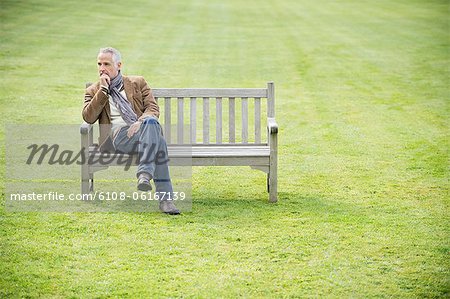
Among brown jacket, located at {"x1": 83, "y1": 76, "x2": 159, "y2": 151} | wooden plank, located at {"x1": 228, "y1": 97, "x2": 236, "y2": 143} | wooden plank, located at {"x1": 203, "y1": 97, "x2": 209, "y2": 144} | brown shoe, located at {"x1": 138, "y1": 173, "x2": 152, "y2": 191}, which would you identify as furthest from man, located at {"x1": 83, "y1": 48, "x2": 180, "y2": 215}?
wooden plank, located at {"x1": 228, "y1": 97, "x2": 236, "y2": 143}

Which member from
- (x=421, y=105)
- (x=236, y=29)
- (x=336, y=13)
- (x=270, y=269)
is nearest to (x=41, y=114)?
(x=421, y=105)

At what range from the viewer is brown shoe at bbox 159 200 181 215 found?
814 centimetres

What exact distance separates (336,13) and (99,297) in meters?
24.3

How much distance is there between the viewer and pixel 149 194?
890 centimetres

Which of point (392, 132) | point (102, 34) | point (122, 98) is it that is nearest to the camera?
point (122, 98)

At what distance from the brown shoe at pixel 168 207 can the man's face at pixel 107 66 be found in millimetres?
1341

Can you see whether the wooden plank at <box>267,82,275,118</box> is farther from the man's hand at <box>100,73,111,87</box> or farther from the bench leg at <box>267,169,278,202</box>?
the man's hand at <box>100,73,111,87</box>

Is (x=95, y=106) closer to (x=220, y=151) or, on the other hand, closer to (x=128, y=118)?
(x=128, y=118)

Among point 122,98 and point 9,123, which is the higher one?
point 122,98

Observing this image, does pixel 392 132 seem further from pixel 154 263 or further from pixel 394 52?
pixel 394 52

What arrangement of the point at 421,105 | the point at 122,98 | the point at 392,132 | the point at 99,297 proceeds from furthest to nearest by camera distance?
the point at 421,105 < the point at 392,132 < the point at 122,98 < the point at 99,297

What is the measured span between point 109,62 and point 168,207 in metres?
1.50

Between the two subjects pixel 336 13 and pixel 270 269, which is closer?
pixel 270 269

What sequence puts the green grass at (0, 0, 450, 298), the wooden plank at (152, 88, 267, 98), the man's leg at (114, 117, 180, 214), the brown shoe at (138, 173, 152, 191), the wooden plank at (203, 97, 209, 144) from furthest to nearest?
the wooden plank at (203, 97, 209, 144)
the wooden plank at (152, 88, 267, 98)
the man's leg at (114, 117, 180, 214)
the brown shoe at (138, 173, 152, 191)
the green grass at (0, 0, 450, 298)
